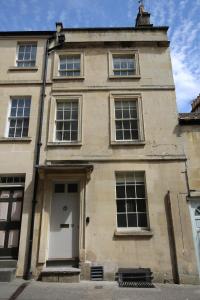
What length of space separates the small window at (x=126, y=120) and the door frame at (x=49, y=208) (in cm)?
253

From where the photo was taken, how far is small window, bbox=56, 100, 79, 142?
10.3 m

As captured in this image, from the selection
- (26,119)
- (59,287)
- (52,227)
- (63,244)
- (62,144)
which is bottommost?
(59,287)

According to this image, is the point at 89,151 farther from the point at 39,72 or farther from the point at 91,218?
the point at 39,72

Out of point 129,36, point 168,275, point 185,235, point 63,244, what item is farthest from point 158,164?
point 129,36

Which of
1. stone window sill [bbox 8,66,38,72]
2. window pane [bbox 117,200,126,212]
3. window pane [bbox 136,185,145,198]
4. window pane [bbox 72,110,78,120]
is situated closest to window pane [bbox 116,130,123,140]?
window pane [bbox 72,110,78,120]

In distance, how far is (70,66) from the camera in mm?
11672

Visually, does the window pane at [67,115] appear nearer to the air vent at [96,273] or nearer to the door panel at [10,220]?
the door panel at [10,220]

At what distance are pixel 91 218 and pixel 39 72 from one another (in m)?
6.91

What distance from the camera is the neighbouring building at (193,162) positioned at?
8.84 metres

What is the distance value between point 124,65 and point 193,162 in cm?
552

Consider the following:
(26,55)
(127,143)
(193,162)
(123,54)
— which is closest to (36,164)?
(127,143)

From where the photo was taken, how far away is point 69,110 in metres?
10.8

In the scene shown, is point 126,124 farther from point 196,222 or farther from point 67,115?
point 196,222

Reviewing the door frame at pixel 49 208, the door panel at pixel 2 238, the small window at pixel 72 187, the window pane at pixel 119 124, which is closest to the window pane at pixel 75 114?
the window pane at pixel 119 124
